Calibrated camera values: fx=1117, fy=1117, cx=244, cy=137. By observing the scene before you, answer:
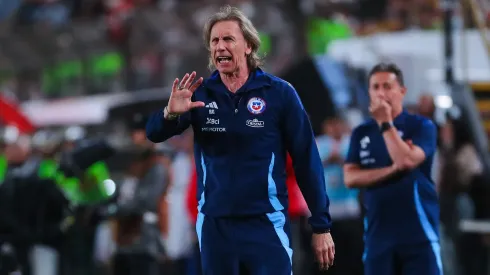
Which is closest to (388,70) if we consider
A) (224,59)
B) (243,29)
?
(243,29)

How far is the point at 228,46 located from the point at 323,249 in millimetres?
1204

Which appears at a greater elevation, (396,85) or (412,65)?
(412,65)

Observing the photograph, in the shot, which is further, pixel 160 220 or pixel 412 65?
pixel 412 65

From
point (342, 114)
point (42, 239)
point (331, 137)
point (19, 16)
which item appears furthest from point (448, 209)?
point (19, 16)

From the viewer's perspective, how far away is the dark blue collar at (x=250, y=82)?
19.8 feet

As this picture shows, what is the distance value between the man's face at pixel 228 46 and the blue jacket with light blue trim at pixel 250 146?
114 millimetres

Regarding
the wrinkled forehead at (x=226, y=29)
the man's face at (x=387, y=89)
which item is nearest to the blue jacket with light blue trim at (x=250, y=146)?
the wrinkled forehead at (x=226, y=29)

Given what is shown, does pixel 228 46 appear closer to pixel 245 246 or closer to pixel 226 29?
pixel 226 29

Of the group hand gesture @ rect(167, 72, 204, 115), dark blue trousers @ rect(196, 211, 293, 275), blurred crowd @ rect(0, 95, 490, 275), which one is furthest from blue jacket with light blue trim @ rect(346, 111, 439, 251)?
blurred crowd @ rect(0, 95, 490, 275)

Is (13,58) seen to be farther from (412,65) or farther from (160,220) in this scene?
(160,220)

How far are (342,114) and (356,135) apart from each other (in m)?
7.25

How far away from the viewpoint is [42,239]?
38.4ft

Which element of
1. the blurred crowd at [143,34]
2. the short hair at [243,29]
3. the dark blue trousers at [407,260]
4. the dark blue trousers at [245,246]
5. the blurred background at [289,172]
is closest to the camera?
the dark blue trousers at [245,246]

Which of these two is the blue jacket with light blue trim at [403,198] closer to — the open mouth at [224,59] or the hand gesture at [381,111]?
the hand gesture at [381,111]
